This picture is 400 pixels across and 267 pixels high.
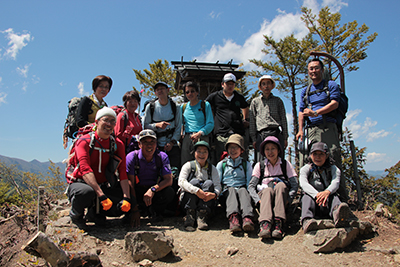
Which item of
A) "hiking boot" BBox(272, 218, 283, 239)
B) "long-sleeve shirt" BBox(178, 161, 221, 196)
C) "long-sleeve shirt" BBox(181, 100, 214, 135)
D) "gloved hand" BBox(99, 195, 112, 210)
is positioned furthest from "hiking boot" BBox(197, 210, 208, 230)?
"long-sleeve shirt" BBox(181, 100, 214, 135)

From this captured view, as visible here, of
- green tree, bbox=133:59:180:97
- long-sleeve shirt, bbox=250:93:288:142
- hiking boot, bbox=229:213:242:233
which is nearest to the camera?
hiking boot, bbox=229:213:242:233

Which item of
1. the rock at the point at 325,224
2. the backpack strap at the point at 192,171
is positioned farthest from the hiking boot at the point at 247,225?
the backpack strap at the point at 192,171

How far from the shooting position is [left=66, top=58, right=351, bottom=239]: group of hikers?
4281 mm

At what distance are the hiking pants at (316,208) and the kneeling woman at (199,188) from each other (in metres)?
1.55

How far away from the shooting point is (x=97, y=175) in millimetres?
4422

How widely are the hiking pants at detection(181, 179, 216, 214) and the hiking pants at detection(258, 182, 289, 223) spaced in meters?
0.95

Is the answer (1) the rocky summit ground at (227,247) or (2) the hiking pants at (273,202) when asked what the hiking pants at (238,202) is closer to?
(2) the hiking pants at (273,202)

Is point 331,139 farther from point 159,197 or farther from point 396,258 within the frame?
point 159,197

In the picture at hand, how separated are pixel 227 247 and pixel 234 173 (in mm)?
1527

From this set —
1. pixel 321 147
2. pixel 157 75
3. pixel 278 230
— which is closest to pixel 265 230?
pixel 278 230

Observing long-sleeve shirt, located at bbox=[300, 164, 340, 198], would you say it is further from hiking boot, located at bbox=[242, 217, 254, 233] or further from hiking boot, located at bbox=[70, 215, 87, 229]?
hiking boot, located at bbox=[70, 215, 87, 229]

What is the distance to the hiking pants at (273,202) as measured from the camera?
4254 mm

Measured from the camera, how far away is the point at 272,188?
4617mm

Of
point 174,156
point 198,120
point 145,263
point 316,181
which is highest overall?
point 198,120
